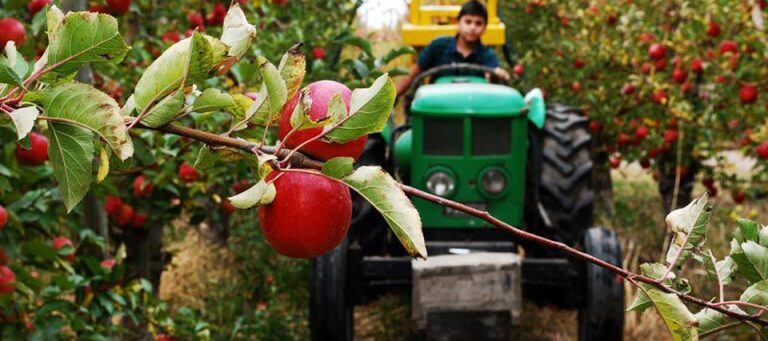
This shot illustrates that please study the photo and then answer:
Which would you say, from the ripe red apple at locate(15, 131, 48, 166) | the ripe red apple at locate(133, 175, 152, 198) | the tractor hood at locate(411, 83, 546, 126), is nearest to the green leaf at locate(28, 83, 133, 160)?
the ripe red apple at locate(15, 131, 48, 166)

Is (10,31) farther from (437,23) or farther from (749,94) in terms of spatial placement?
(437,23)

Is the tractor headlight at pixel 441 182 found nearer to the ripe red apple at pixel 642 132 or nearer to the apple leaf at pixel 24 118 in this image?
the ripe red apple at pixel 642 132

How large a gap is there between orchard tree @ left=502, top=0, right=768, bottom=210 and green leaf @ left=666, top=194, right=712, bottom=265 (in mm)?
3728

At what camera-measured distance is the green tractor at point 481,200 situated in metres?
3.81

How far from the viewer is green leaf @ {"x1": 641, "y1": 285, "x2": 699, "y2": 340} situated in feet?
2.44

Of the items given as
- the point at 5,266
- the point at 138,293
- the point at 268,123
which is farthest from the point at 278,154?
the point at 138,293

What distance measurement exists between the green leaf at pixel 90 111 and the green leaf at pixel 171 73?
0.03 meters

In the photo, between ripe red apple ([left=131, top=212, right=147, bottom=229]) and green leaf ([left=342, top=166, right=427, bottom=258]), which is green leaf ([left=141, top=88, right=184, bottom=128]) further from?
ripe red apple ([left=131, top=212, right=147, bottom=229])

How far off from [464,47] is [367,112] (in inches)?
157

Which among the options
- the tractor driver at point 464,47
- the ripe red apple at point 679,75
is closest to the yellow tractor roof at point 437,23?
the tractor driver at point 464,47

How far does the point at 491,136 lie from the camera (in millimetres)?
4016

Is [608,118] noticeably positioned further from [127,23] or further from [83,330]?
[83,330]

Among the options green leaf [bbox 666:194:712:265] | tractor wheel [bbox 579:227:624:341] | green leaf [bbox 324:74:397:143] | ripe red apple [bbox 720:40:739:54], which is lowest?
tractor wheel [bbox 579:227:624:341]

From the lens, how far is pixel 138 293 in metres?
3.20
